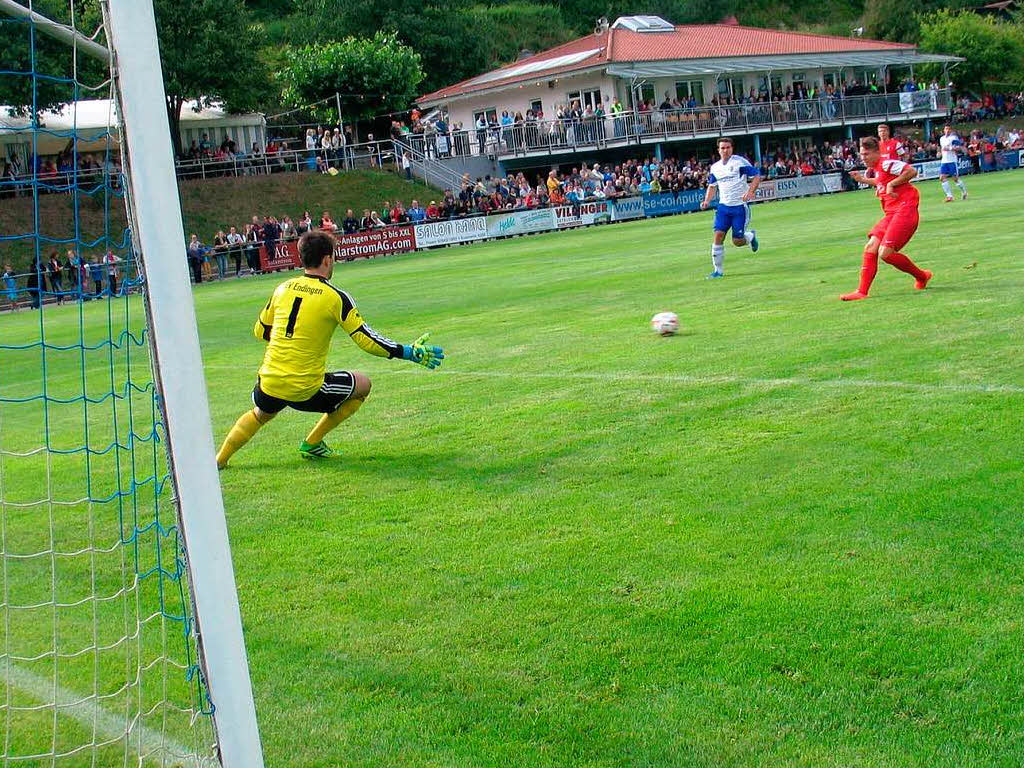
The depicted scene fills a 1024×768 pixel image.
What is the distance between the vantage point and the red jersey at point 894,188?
13.4 m

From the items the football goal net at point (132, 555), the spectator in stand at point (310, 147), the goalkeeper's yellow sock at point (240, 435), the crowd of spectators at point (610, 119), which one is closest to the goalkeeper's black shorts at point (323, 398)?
the goalkeeper's yellow sock at point (240, 435)

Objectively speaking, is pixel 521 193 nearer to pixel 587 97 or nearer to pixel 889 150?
pixel 587 97

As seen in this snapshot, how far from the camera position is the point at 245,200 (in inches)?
1799

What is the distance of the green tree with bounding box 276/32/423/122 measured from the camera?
5434cm

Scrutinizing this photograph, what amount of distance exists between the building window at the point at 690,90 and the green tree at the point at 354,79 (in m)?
13.6

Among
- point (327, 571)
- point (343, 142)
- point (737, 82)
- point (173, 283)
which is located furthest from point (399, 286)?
point (737, 82)

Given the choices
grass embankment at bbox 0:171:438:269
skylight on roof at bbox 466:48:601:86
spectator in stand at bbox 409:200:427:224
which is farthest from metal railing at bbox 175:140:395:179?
skylight on roof at bbox 466:48:601:86

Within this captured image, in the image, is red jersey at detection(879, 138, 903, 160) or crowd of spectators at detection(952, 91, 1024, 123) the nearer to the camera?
red jersey at detection(879, 138, 903, 160)

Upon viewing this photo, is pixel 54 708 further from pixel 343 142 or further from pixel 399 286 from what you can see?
pixel 343 142

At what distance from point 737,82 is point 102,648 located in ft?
200

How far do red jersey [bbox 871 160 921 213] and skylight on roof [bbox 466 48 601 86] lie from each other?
146 ft

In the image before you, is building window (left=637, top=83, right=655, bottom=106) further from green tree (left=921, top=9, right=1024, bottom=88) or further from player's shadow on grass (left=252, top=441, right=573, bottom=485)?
player's shadow on grass (left=252, top=441, right=573, bottom=485)

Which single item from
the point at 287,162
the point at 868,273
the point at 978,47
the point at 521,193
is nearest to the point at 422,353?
the point at 868,273

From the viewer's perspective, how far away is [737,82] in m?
61.6
